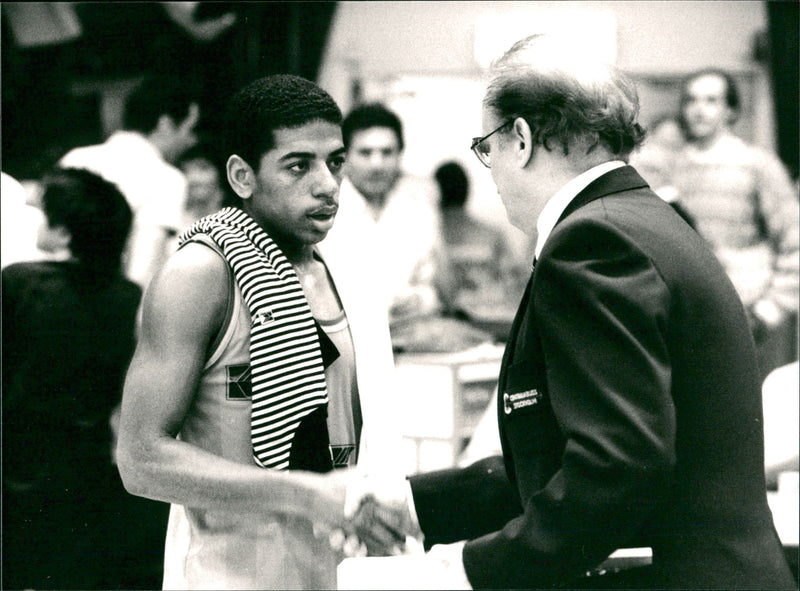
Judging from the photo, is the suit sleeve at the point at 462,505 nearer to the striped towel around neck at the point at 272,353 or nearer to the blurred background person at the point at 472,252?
the striped towel around neck at the point at 272,353

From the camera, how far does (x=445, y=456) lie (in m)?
3.88

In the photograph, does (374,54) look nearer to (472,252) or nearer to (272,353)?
(472,252)

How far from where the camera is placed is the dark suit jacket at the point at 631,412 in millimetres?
1477

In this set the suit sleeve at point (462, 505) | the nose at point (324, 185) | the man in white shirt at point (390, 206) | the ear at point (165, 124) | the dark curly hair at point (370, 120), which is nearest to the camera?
the nose at point (324, 185)

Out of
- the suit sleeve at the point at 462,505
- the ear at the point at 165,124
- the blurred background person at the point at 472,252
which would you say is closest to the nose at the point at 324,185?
the suit sleeve at the point at 462,505

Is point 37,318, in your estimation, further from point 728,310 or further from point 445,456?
point 728,310

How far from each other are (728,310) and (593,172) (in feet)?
1.03

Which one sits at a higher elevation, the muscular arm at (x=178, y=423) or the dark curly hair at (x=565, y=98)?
the dark curly hair at (x=565, y=98)

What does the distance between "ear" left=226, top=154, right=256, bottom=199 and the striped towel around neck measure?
116 millimetres

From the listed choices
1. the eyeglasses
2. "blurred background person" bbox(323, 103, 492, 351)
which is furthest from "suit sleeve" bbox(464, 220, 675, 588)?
"blurred background person" bbox(323, 103, 492, 351)

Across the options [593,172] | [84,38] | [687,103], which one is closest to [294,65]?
[84,38]

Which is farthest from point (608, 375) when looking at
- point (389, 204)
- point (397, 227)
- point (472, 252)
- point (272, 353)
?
point (472, 252)

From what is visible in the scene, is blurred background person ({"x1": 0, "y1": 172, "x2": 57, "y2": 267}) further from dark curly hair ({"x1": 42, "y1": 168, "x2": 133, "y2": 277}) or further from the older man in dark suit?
the older man in dark suit

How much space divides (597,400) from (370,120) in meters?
3.34
